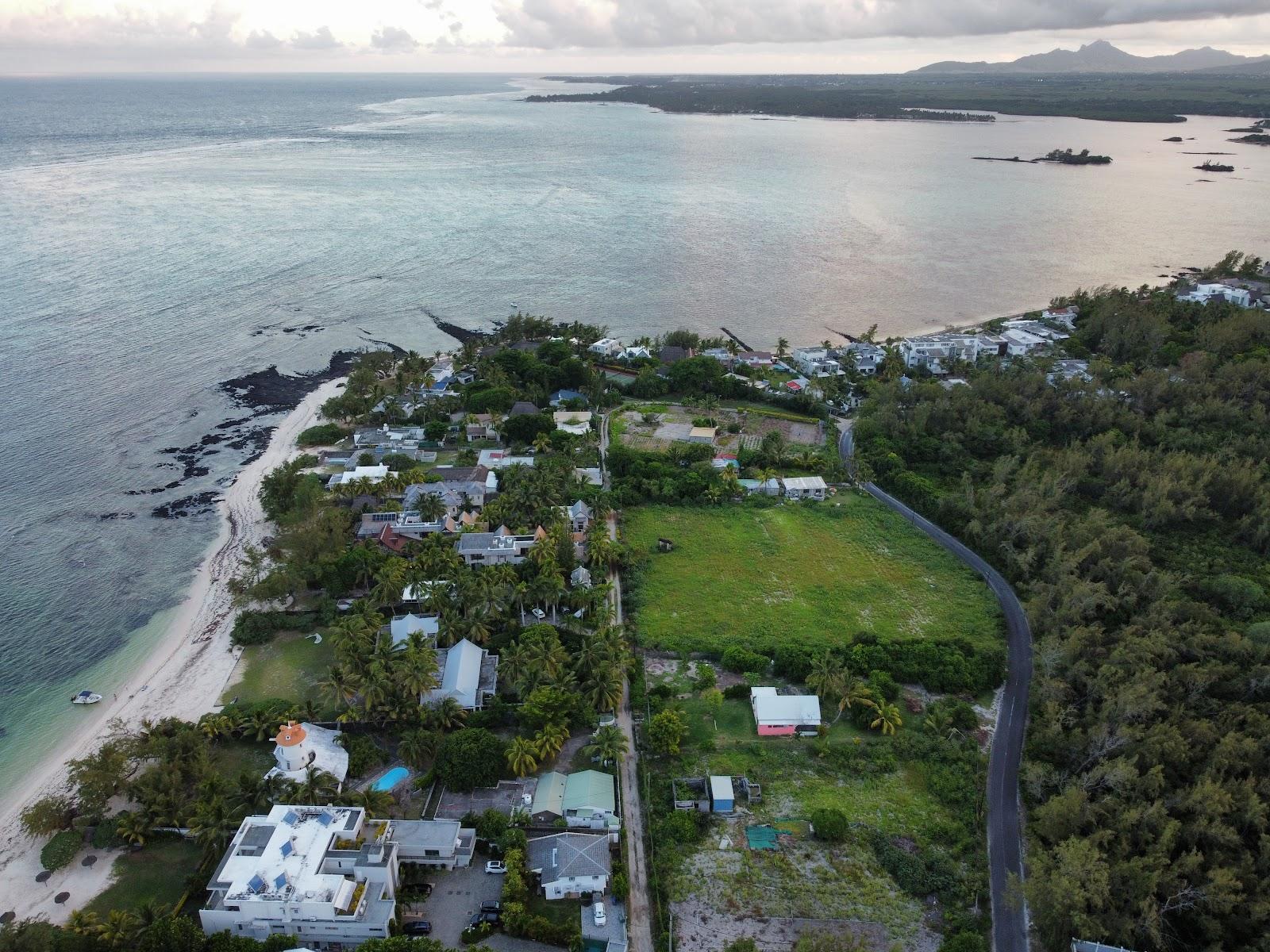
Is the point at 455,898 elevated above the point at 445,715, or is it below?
below

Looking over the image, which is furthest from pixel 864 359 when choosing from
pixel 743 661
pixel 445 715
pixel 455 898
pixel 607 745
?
pixel 455 898

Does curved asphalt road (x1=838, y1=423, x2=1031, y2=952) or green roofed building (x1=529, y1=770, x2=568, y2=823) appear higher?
green roofed building (x1=529, y1=770, x2=568, y2=823)

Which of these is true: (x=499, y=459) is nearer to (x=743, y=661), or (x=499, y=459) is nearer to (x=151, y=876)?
(x=743, y=661)

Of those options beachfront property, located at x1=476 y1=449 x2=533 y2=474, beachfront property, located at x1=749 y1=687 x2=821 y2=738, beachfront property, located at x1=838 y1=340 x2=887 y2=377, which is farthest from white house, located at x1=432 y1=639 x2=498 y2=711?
beachfront property, located at x1=838 y1=340 x2=887 y2=377

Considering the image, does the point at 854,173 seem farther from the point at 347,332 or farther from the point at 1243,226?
the point at 347,332

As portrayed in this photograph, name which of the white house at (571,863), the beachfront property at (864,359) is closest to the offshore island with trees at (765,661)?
the white house at (571,863)

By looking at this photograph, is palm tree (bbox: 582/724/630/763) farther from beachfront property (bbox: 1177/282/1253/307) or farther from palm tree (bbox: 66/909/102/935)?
beachfront property (bbox: 1177/282/1253/307)

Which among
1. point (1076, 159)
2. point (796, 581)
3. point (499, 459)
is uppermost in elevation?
point (1076, 159)
